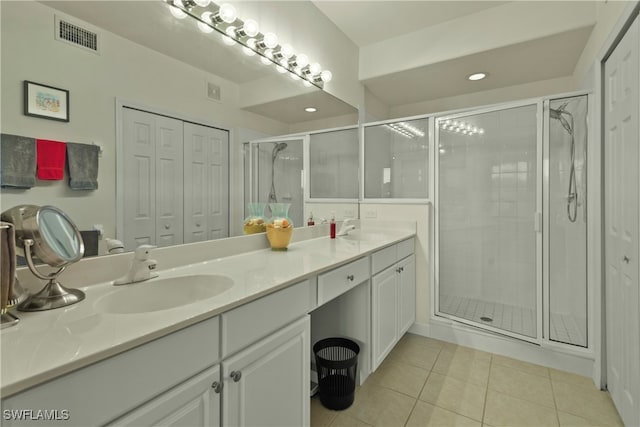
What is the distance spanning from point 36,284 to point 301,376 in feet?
3.10

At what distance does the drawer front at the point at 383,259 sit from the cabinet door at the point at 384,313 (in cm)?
4

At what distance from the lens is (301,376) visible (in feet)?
4.01

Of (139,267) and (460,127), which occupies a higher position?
(460,127)

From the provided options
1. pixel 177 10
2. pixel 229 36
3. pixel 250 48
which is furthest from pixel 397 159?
pixel 177 10

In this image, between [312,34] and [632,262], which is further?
[312,34]

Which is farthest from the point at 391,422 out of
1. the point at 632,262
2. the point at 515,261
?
the point at 515,261

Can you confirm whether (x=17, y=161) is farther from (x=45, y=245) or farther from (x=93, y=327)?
(x=93, y=327)

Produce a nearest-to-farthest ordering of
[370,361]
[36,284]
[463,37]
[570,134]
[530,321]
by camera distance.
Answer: [36,284]
[370,361]
[570,134]
[530,321]
[463,37]

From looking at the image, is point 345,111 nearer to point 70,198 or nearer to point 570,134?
point 570,134

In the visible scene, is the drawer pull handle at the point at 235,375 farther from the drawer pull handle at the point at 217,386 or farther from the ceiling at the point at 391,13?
the ceiling at the point at 391,13

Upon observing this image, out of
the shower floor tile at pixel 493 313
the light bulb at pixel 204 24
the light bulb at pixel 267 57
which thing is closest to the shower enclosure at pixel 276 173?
the light bulb at pixel 267 57

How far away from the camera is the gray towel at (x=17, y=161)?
0.88 m

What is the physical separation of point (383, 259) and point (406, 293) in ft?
1.93

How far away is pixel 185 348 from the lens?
785 mm
